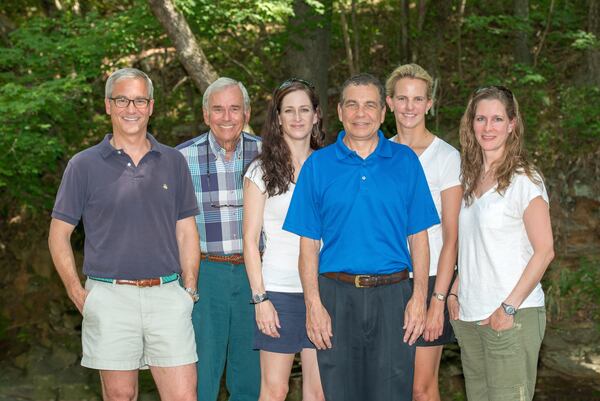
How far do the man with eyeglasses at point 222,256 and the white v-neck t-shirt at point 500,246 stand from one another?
1392 mm

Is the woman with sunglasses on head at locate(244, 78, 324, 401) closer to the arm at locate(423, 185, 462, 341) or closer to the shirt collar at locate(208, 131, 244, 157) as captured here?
the shirt collar at locate(208, 131, 244, 157)

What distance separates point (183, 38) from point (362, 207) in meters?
5.04

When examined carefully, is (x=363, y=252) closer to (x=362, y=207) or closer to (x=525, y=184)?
(x=362, y=207)

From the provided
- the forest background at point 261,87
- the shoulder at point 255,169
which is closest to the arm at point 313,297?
the shoulder at point 255,169

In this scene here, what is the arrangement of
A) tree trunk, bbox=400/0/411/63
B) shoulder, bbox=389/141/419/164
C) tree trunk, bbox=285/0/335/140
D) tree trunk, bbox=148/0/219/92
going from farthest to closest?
tree trunk, bbox=400/0/411/63 → tree trunk, bbox=285/0/335/140 → tree trunk, bbox=148/0/219/92 → shoulder, bbox=389/141/419/164

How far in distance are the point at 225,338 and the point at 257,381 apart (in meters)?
0.33

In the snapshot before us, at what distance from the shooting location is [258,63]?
11547mm

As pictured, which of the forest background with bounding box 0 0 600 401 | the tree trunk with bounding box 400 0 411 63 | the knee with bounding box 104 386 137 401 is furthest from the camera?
the tree trunk with bounding box 400 0 411 63

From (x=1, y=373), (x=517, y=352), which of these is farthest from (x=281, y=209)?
(x=1, y=373)

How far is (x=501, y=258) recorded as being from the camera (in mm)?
3564

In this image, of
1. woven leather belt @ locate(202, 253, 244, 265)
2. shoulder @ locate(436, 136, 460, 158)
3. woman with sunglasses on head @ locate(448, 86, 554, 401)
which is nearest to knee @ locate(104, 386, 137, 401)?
woven leather belt @ locate(202, 253, 244, 265)

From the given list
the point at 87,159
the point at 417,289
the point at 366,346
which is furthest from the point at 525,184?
the point at 87,159

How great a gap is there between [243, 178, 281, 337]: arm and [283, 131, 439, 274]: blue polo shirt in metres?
0.30

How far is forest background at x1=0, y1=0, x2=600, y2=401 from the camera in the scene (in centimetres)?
851
